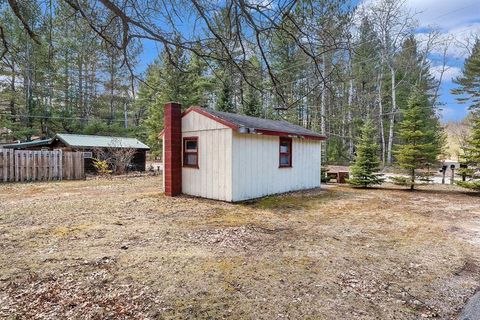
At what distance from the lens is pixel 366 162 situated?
37.8ft

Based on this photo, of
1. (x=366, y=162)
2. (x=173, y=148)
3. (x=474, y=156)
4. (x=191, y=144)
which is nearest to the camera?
(x=173, y=148)

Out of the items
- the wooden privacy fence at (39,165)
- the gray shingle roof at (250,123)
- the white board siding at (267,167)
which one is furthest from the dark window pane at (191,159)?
the wooden privacy fence at (39,165)

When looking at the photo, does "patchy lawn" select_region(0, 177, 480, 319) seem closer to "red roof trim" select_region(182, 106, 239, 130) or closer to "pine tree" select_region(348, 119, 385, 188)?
Answer: "red roof trim" select_region(182, 106, 239, 130)

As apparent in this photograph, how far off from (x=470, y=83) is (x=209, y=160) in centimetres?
2615

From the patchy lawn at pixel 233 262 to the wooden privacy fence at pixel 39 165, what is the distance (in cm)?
615

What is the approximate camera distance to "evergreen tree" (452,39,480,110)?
22.3 metres

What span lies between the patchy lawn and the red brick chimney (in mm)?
1888

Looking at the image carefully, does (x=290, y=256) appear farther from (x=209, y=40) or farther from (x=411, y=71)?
(x=411, y=71)

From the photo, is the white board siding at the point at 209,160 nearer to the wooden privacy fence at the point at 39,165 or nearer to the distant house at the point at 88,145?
the wooden privacy fence at the point at 39,165

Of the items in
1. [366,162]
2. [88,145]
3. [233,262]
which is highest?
[88,145]

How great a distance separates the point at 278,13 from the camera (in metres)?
2.67

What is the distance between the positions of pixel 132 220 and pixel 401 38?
2030 centimetres

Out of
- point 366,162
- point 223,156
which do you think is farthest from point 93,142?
point 366,162

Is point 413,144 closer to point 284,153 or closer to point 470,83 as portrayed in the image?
point 284,153
